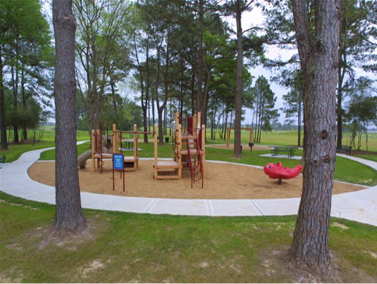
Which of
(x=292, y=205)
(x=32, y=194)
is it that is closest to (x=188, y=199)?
(x=292, y=205)

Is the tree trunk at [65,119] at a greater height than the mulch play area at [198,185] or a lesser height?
greater

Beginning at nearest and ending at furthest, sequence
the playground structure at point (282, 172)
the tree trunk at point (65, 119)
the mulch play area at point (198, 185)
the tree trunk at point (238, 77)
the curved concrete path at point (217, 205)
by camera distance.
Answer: the tree trunk at point (65, 119) → the curved concrete path at point (217, 205) → the mulch play area at point (198, 185) → the playground structure at point (282, 172) → the tree trunk at point (238, 77)

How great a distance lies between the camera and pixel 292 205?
486 centimetres

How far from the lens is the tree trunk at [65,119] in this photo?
3260mm

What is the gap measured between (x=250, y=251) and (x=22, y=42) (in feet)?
74.9

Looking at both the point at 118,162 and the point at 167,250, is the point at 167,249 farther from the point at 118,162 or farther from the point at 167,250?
the point at 118,162

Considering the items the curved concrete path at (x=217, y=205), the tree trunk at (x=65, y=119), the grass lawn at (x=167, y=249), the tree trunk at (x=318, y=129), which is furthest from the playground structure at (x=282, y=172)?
the tree trunk at (x=65, y=119)

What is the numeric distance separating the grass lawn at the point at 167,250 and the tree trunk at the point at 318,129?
37 centimetres

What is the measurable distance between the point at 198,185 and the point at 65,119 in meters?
4.42

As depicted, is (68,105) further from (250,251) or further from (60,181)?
(250,251)

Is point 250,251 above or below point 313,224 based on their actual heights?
below

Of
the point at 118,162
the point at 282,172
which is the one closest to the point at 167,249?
the point at 118,162

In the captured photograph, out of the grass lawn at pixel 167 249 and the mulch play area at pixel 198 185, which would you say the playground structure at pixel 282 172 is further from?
the grass lawn at pixel 167 249

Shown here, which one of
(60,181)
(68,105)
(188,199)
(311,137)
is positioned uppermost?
(68,105)
